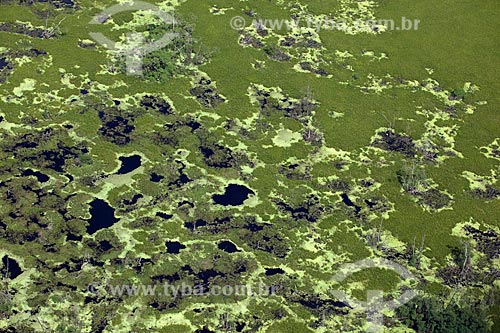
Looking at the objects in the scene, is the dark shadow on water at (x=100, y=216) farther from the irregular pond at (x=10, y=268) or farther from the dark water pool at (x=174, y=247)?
the irregular pond at (x=10, y=268)

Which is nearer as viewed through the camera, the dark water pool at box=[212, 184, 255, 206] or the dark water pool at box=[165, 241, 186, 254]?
the dark water pool at box=[165, 241, 186, 254]

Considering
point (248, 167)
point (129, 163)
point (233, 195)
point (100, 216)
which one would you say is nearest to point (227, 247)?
point (233, 195)

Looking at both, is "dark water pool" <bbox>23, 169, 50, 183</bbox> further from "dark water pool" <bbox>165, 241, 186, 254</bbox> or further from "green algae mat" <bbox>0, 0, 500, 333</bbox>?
"dark water pool" <bbox>165, 241, 186, 254</bbox>

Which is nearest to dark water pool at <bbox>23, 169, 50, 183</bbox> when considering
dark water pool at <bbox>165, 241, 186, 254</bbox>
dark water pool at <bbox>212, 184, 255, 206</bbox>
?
dark water pool at <bbox>165, 241, 186, 254</bbox>

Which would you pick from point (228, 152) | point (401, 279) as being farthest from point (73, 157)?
point (401, 279)

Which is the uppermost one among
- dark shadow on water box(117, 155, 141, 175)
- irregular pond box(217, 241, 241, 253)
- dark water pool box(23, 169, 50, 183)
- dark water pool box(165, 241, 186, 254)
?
dark water pool box(23, 169, 50, 183)

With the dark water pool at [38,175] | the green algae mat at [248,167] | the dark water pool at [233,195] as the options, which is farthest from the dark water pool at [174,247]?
the dark water pool at [38,175]

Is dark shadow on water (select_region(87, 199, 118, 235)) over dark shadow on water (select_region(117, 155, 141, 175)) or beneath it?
beneath
